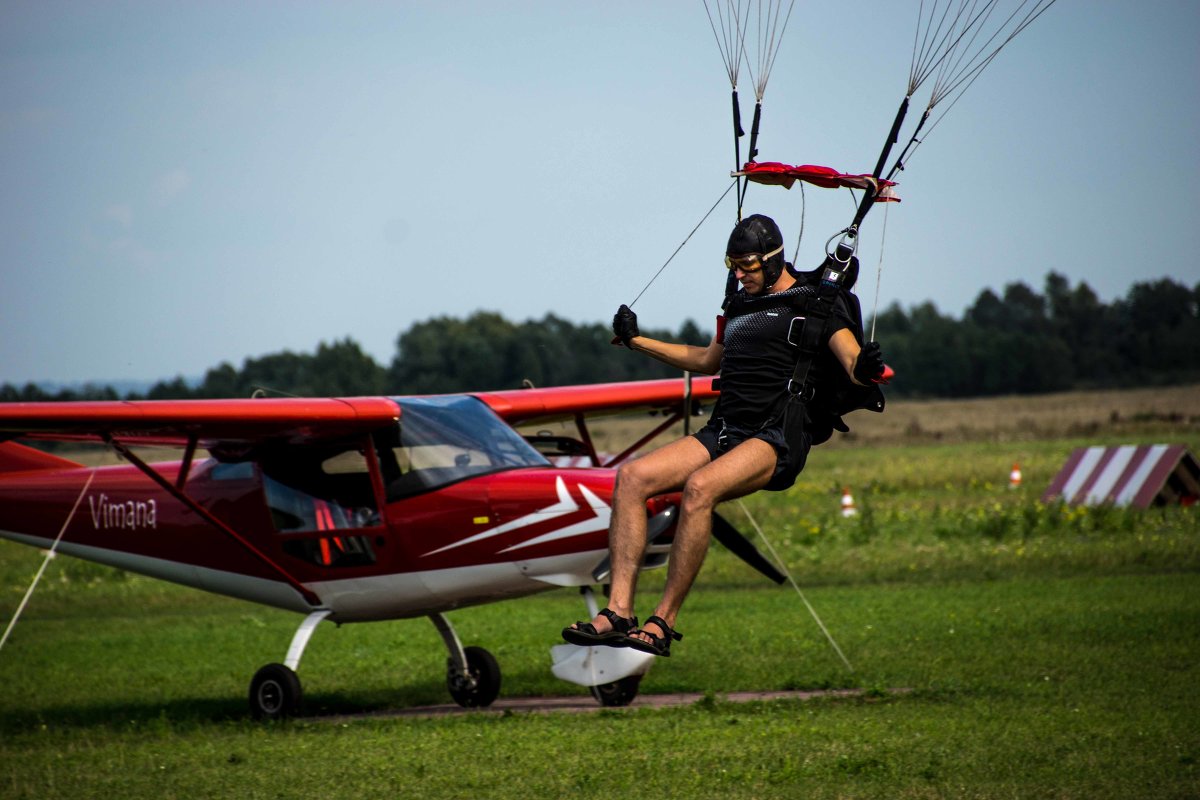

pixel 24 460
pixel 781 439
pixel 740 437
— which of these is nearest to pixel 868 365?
pixel 781 439

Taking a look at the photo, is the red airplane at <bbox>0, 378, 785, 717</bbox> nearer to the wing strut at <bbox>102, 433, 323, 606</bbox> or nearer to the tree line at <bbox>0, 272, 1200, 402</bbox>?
the wing strut at <bbox>102, 433, 323, 606</bbox>

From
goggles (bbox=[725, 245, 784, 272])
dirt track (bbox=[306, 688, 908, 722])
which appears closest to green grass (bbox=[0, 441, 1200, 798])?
dirt track (bbox=[306, 688, 908, 722])

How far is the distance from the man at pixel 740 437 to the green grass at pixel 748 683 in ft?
7.63

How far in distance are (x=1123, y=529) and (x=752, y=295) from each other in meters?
16.2

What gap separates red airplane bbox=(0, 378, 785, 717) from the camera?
11.4 metres

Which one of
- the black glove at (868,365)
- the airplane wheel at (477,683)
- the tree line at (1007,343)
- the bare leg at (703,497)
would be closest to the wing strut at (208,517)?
the airplane wheel at (477,683)

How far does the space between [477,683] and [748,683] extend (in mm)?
2458

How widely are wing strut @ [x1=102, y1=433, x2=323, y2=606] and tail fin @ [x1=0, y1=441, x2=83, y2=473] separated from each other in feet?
7.69

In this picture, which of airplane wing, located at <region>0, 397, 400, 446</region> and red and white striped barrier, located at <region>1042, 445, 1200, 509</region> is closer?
airplane wing, located at <region>0, 397, 400, 446</region>

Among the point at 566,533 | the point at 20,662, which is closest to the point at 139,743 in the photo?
the point at 566,533

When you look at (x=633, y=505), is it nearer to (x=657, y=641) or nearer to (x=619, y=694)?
(x=657, y=641)

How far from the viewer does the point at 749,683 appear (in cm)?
1255

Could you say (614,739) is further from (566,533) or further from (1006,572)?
(1006,572)

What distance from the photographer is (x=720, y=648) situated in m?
14.4
